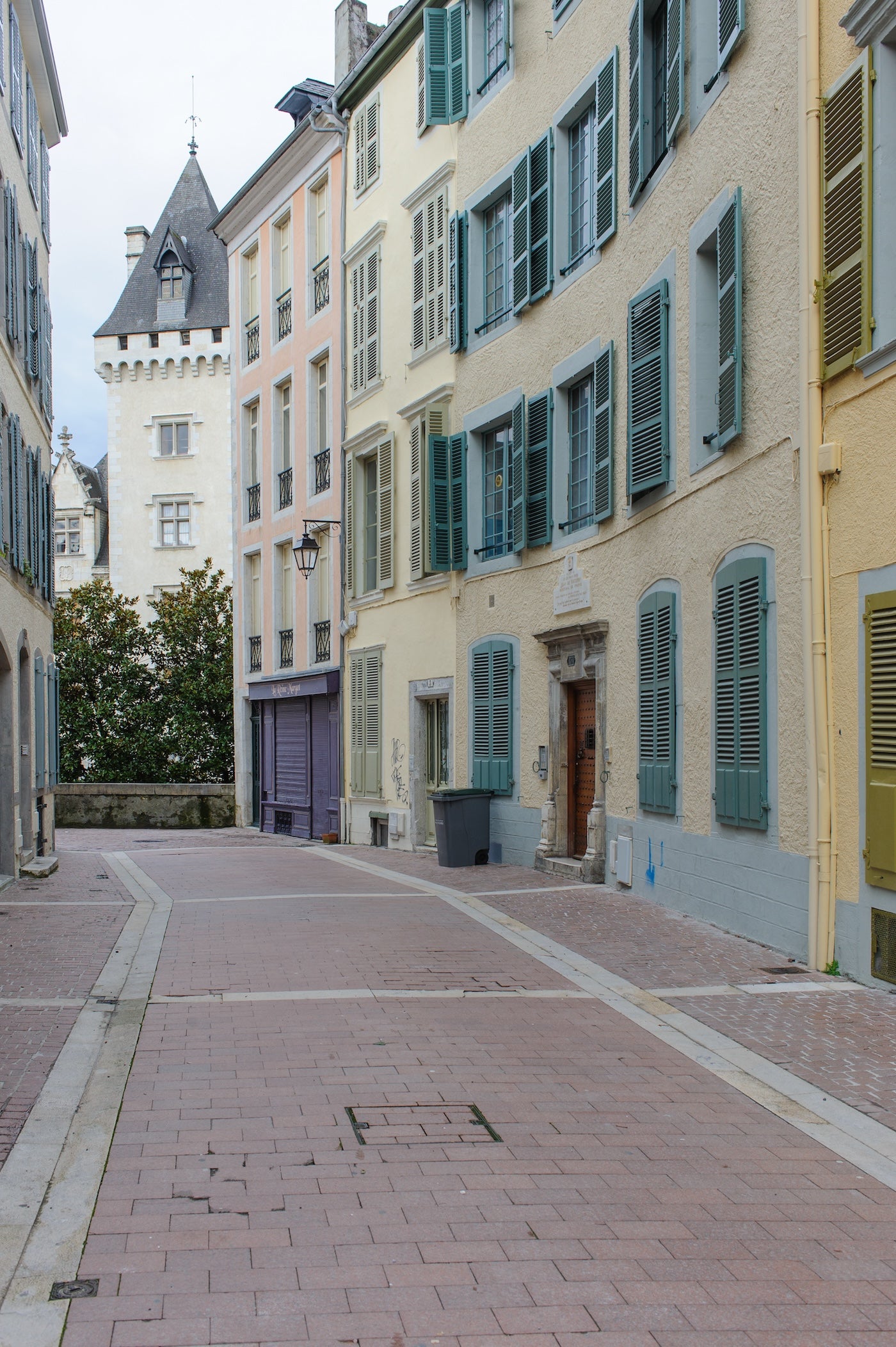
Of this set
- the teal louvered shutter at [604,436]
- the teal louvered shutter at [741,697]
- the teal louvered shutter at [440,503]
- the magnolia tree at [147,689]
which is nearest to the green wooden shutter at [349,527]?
the teal louvered shutter at [440,503]

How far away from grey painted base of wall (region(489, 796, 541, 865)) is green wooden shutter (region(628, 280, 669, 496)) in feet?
14.9

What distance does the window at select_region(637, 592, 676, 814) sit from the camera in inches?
456

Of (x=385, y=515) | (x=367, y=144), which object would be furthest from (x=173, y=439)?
(x=385, y=515)

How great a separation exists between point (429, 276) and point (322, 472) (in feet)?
17.8

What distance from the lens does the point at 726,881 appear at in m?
10.2

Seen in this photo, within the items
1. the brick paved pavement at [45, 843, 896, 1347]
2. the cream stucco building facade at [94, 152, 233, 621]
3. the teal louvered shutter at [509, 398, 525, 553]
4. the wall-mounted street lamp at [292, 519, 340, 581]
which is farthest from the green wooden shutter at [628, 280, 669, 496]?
the cream stucco building facade at [94, 152, 233, 621]

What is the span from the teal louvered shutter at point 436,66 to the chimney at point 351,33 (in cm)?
648

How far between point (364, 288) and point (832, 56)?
1353 cm

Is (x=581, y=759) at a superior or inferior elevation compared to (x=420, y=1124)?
superior

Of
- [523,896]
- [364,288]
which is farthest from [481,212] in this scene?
[523,896]

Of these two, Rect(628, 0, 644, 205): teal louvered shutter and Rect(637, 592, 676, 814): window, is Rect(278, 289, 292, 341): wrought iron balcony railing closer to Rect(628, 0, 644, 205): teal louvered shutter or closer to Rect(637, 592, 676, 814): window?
Rect(628, 0, 644, 205): teal louvered shutter

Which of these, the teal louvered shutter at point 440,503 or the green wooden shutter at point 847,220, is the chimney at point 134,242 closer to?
the teal louvered shutter at point 440,503

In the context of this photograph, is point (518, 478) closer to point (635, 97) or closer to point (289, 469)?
point (635, 97)

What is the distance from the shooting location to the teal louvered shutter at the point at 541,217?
49.1 ft
